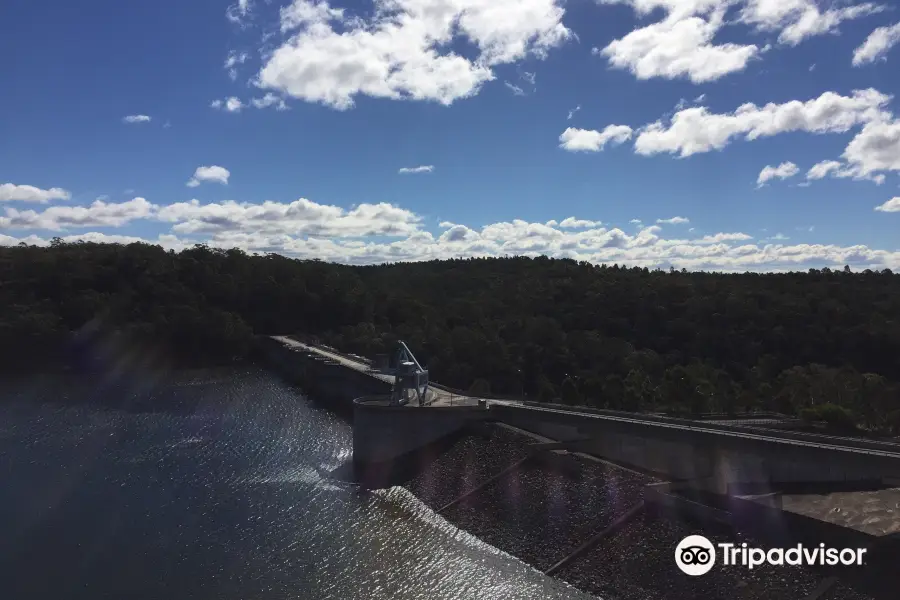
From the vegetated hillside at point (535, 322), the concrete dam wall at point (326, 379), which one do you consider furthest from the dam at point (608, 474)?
the concrete dam wall at point (326, 379)

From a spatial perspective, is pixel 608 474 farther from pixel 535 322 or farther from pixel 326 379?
pixel 535 322

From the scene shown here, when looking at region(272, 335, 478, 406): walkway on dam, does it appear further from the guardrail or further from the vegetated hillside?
the vegetated hillside

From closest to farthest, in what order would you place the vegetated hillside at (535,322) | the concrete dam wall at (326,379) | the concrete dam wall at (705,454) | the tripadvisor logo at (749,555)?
1. the tripadvisor logo at (749,555)
2. the concrete dam wall at (705,454)
3. the vegetated hillside at (535,322)
4. the concrete dam wall at (326,379)

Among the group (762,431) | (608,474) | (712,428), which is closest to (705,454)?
(712,428)

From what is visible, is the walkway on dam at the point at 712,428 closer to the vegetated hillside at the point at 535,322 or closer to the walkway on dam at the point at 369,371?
the walkway on dam at the point at 369,371

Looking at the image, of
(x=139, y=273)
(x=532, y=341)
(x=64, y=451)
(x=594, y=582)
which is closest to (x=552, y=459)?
(x=594, y=582)

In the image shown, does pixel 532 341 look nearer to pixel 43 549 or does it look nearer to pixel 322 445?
pixel 322 445
